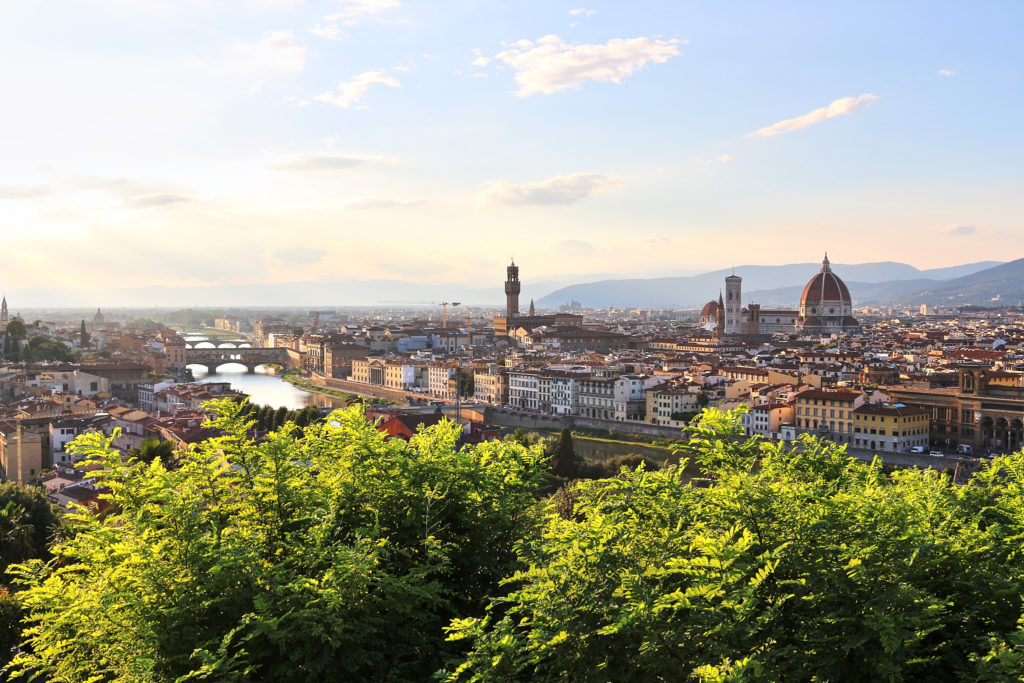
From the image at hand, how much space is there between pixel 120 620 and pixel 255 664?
0.77m

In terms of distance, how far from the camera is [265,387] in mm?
54938

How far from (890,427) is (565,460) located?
34.2ft

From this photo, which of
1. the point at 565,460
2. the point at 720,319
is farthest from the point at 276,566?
the point at 720,319

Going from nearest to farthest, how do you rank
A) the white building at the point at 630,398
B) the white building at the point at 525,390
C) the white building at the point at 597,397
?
the white building at the point at 630,398
the white building at the point at 597,397
the white building at the point at 525,390

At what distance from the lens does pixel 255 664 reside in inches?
203

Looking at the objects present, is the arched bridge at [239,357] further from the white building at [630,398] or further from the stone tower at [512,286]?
the white building at [630,398]

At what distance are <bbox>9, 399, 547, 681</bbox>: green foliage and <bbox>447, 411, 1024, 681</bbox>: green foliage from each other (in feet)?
1.59

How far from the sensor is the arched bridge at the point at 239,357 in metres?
67.3

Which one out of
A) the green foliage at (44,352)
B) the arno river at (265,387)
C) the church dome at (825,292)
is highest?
the church dome at (825,292)

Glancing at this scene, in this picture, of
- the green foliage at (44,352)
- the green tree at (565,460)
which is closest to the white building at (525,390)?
the green tree at (565,460)

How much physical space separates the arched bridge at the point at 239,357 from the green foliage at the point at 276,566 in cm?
6201

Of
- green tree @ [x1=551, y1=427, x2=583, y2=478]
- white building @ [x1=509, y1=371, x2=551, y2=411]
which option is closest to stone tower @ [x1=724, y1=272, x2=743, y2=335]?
white building @ [x1=509, y1=371, x2=551, y2=411]

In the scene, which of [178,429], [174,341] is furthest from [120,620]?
[174,341]

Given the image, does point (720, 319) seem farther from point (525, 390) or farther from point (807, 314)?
point (525, 390)
